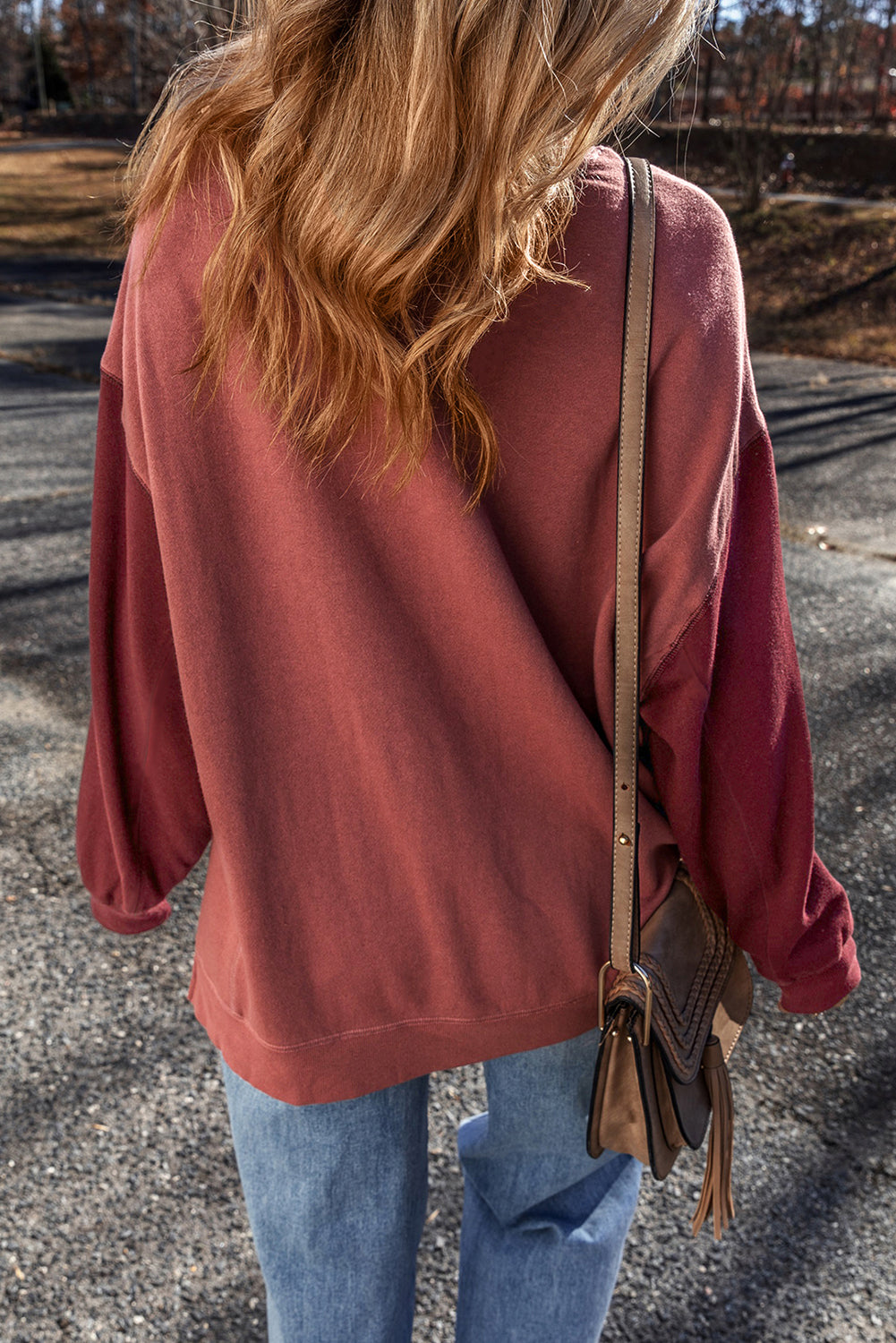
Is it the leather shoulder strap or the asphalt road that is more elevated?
the leather shoulder strap

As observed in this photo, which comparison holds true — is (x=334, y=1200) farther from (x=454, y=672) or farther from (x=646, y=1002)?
(x=454, y=672)

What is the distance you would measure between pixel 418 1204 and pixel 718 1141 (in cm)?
35

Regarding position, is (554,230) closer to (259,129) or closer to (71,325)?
(259,129)

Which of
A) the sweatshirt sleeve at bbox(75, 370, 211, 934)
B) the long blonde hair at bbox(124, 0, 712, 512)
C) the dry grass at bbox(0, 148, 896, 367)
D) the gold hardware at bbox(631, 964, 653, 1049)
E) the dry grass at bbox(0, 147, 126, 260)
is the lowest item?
the dry grass at bbox(0, 147, 126, 260)

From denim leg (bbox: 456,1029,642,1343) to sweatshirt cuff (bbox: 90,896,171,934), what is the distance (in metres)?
0.43

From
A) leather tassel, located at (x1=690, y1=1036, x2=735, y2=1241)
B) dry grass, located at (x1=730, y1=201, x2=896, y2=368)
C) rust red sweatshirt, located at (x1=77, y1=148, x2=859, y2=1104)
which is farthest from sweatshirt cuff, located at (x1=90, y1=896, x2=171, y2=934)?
dry grass, located at (x1=730, y1=201, x2=896, y2=368)

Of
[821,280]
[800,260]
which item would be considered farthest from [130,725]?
[800,260]

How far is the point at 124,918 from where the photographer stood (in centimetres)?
124

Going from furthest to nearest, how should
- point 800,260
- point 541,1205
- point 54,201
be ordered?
point 54,201 < point 800,260 < point 541,1205

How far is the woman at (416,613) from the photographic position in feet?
2.74

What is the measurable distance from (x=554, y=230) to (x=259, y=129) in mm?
252

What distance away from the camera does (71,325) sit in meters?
10.8

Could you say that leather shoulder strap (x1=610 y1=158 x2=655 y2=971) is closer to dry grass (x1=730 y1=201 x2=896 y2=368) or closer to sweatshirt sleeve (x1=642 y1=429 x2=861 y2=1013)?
sweatshirt sleeve (x1=642 y1=429 x2=861 y2=1013)

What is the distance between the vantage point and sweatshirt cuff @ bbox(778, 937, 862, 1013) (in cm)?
118
